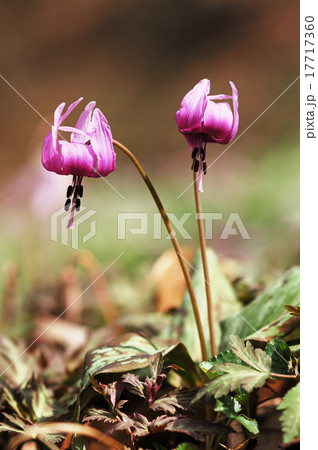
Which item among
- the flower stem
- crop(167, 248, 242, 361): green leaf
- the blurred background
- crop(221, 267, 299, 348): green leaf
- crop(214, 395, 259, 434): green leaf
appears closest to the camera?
crop(214, 395, 259, 434): green leaf

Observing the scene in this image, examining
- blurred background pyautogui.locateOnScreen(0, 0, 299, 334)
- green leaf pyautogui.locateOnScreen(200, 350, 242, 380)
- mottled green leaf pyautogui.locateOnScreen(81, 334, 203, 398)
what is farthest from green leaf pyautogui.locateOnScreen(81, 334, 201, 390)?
blurred background pyautogui.locateOnScreen(0, 0, 299, 334)

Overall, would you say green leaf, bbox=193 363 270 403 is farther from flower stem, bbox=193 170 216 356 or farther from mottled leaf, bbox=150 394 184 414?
flower stem, bbox=193 170 216 356

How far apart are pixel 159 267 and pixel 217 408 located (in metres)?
1.82

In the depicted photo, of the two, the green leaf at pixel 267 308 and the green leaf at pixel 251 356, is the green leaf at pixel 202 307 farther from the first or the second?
the green leaf at pixel 251 356

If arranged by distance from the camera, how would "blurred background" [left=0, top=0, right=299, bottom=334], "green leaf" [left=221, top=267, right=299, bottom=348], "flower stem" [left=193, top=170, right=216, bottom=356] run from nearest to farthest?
"flower stem" [left=193, top=170, right=216, bottom=356]
"green leaf" [left=221, top=267, right=299, bottom=348]
"blurred background" [left=0, top=0, right=299, bottom=334]

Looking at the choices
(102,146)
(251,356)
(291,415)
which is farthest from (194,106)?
(291,415)

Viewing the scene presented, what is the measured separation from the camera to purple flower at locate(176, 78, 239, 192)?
1.04 meters

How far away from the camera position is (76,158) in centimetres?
102

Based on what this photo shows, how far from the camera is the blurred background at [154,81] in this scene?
4.76m

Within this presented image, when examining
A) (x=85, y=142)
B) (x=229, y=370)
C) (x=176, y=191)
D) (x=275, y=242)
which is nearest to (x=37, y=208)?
(x=275, y=242)

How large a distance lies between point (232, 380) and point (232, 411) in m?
0.08

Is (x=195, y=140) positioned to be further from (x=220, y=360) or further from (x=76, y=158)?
(x=220, y=360)

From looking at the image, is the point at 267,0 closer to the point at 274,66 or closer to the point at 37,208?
the point at 274,66

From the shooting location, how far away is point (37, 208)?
309cm
